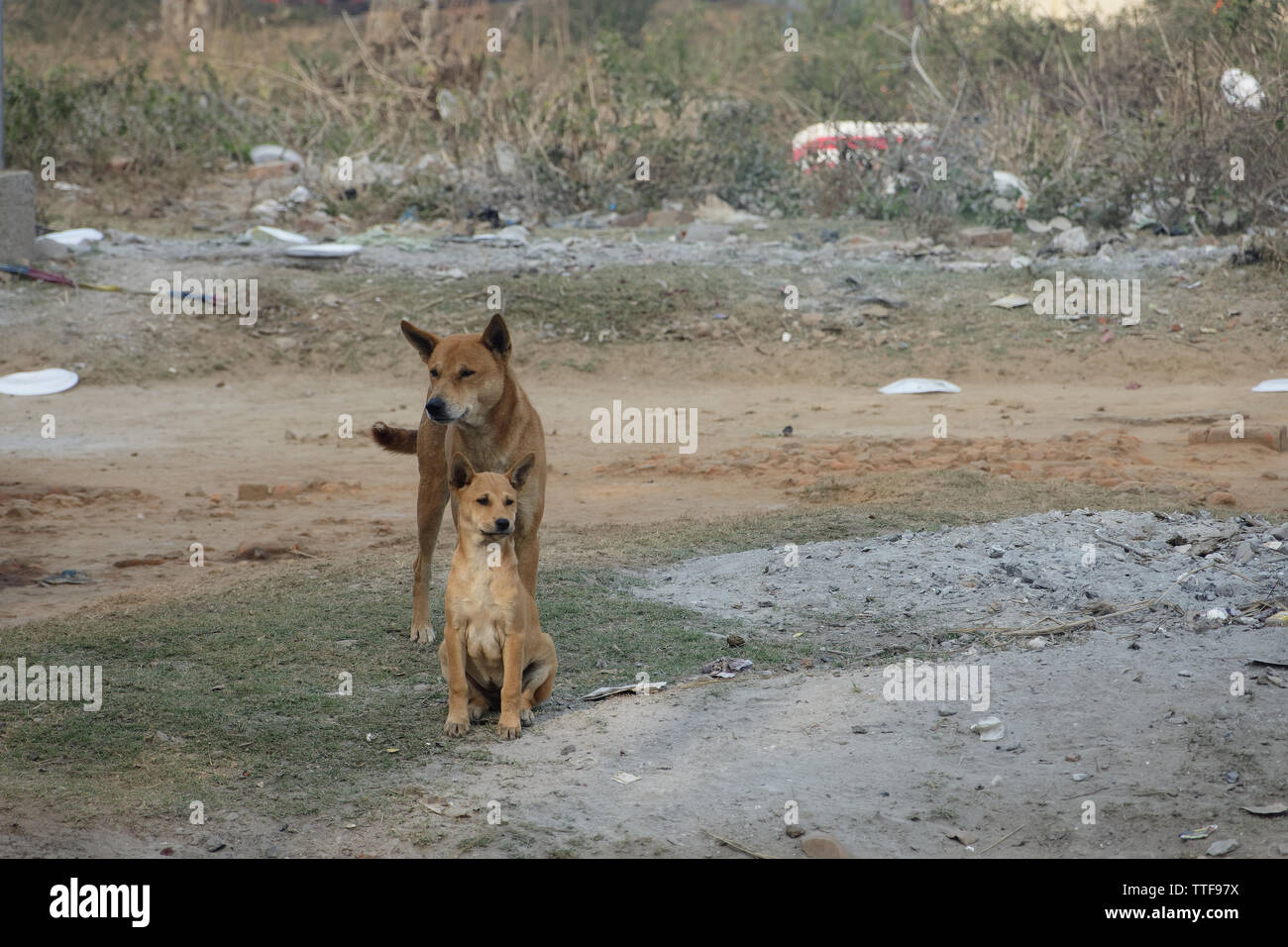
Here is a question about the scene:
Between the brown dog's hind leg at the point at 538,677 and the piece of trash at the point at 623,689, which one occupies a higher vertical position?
the brown dog's hind leg at the point at 538,677

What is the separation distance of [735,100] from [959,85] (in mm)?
3390

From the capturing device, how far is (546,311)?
14.3m

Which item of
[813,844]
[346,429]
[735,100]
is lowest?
[346,429]

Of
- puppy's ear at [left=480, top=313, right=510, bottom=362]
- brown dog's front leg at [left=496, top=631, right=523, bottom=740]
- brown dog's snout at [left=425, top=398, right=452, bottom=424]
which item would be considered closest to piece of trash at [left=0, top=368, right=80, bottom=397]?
puppy's ear at [left=480, top=313, right=510, bottom=362]

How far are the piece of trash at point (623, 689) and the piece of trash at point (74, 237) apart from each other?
11666 mm

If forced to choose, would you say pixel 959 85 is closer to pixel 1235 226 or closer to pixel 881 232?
pixel 881 232

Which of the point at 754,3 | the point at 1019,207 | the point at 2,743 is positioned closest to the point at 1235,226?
the point at 1019,207

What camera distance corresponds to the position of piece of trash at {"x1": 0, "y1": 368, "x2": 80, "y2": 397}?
12.5 m

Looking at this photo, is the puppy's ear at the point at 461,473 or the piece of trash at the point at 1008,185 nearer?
the puppy's ear at the point at 461,473

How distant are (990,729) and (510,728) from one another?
1.64 m

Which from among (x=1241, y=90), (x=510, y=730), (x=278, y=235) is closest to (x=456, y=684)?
(x=510, y=730)

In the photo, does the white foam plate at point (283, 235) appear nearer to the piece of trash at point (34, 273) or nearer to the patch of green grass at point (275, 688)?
the piece of trash at point (34, 273)

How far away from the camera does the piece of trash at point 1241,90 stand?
611 inches

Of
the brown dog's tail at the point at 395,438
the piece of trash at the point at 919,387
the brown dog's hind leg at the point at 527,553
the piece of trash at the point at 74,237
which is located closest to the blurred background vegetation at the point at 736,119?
the piece of trash at the point at 74,237
